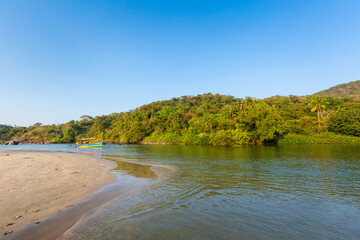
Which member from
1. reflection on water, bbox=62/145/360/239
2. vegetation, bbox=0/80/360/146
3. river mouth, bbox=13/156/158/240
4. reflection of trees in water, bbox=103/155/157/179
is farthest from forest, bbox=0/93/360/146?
river mouth, bbox=13/156/158/240

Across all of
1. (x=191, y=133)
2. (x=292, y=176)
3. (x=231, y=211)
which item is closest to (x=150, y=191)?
(x=231, y=211)

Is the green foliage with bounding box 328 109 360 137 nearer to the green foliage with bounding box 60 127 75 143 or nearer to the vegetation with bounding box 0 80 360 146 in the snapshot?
the vegetation with bounding box 0 80 360 146

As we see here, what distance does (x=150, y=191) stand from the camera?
33.7 feet

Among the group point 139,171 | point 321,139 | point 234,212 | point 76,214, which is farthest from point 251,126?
point 76,214

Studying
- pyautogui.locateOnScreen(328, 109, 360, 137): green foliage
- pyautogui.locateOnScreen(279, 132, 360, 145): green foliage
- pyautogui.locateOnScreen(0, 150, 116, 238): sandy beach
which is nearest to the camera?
pyautogui.locateOnScreen(0, 150, 116, 238): sandy beach

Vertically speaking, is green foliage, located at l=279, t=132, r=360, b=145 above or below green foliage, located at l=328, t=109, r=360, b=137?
below

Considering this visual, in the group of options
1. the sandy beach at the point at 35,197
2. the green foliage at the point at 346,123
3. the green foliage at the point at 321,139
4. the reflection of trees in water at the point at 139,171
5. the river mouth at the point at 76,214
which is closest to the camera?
the river mouth at the point at 76,214

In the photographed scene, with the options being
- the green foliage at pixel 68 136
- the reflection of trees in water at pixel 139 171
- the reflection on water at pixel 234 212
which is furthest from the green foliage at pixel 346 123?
the green foliage at pixel 68 136

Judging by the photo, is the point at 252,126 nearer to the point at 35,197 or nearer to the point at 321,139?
the point at 321,139

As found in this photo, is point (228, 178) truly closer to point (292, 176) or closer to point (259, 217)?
point (292, 176)

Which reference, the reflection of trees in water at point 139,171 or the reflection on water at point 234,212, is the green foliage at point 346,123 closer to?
the reflection on water at point 234,212

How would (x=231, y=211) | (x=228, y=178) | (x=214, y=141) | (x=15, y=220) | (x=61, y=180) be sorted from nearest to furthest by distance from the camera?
(x=15, y=220) → (x=231, y=211) → (x=61, y=180) → (x=228, y=178) → (x=214, y=141)

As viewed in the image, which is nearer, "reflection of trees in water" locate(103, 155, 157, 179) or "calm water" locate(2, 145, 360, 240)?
"calm water" locate(2, 145, 360, 240)

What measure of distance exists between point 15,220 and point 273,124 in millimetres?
62789
